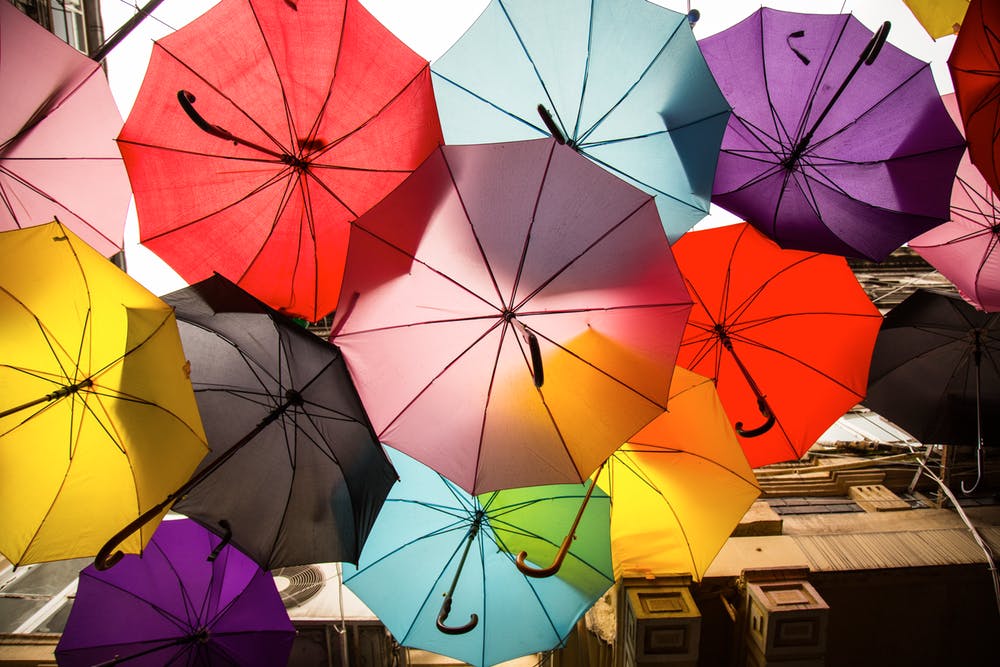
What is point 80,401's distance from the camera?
2.52 m

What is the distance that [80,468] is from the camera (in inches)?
97.7

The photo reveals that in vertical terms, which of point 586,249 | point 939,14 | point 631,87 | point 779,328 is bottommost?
point 779,328

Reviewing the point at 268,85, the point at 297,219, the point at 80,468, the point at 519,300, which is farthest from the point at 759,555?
the point at 268,85

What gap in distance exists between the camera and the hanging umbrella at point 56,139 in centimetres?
269

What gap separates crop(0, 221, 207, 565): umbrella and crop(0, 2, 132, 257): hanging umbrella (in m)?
1.16

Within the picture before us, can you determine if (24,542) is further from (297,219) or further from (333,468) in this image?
(297,219)

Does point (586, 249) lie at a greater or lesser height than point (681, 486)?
greater

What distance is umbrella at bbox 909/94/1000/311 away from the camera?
3.37 m

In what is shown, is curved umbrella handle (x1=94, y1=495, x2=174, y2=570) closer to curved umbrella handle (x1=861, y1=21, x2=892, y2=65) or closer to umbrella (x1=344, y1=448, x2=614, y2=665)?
umbrella (x1=344, y1=448, x2=614, y2=665)

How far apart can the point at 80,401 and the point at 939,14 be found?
5.31 metres

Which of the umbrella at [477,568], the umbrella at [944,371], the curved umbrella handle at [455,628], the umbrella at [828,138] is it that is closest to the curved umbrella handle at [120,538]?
the umbrella at [477,568]

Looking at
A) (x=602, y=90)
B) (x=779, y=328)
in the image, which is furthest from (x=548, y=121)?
(x=779, y=328)

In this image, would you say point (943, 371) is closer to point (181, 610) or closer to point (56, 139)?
point (181, 610)

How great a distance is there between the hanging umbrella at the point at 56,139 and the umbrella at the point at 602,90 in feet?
6.84
